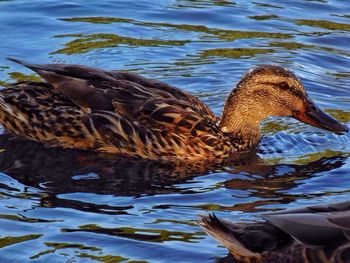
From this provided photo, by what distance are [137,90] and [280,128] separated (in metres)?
1.80

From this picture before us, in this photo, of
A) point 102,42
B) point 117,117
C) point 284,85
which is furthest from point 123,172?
point 102,42

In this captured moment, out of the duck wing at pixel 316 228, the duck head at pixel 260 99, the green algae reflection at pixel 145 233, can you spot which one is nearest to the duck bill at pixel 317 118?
the duck head at pixel 260 99

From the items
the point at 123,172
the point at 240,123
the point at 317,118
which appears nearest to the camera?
the point at 123,172

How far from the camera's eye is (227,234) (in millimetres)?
8547

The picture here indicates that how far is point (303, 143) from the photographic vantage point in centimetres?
1234

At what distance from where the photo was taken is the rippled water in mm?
9562

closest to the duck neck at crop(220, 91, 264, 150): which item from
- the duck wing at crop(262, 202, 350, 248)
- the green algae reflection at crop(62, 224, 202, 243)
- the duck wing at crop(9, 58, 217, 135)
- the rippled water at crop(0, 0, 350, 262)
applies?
the rippled water at crop(0, 0, 350, 262)

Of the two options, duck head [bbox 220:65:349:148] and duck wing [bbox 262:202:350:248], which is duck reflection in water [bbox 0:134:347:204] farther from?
duck wing [bbox 262:202:350:248]

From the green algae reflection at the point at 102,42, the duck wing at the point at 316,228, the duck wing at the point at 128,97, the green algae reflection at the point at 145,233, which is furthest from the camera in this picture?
the green algae reflection at the point at 102,42

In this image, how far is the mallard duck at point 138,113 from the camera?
12.0m

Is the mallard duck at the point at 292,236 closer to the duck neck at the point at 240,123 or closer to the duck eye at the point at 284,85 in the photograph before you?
the duck neck at the point at 240,123

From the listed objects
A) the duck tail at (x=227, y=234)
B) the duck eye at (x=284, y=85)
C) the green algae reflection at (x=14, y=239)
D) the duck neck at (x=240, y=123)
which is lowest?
the green algae reflection at (x=14, y=239)

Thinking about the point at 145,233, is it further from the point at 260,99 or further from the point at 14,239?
the point at 260,99

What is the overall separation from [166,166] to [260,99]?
54.8 inches
